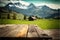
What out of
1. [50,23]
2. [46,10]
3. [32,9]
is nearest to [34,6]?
[32,9]

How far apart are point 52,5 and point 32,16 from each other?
52cm

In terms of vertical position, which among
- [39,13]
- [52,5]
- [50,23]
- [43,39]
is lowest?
[43,39]

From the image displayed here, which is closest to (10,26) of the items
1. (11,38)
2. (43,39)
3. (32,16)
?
(32,16)

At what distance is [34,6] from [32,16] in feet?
0.76

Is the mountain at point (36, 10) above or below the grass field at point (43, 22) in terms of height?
above

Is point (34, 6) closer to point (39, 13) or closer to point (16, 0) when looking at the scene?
point (39, 13)

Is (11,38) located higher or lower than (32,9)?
lower

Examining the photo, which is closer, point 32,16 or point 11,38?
point 11,38

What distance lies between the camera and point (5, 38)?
6.83ft

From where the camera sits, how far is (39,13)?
115 inches

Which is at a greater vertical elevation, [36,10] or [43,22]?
[36,10]

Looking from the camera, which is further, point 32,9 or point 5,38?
point 32,9

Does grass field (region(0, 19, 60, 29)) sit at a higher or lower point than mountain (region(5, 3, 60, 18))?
lower

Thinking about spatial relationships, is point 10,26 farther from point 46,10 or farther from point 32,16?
point 46,10
